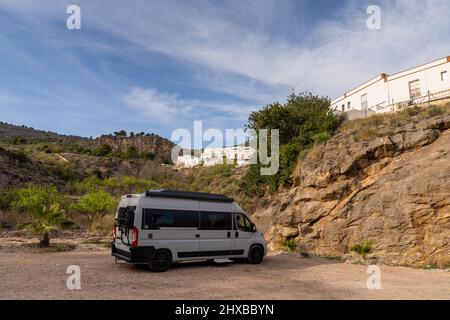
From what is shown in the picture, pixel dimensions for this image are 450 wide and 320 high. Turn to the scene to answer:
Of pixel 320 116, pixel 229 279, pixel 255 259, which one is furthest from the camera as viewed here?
pixel 320 116

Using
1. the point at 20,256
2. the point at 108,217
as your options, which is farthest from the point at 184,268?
the point at 108,217

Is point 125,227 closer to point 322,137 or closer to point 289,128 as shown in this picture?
point 322,137

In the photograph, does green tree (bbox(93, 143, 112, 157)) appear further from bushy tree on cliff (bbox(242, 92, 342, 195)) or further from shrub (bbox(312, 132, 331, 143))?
shrub (bbox(312, 132, 331, 143))

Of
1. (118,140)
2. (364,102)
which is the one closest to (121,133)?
(118,140)

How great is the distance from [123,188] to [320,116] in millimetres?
26253

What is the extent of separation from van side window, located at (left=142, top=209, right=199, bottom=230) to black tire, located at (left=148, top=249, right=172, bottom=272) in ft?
2.62

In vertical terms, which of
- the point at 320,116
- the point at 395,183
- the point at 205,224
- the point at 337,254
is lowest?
the point at 337,254

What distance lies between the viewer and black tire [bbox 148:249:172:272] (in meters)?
10.3

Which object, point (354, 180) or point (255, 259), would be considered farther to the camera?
point (354, 180)

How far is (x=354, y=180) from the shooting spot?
17.2 metres

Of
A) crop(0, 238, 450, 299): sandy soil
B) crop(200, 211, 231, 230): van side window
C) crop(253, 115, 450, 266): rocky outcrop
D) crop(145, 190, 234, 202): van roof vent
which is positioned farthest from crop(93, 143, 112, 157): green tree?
crop(200, 211, 231, 230): van side window

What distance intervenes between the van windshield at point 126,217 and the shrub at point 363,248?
9.73 metres
